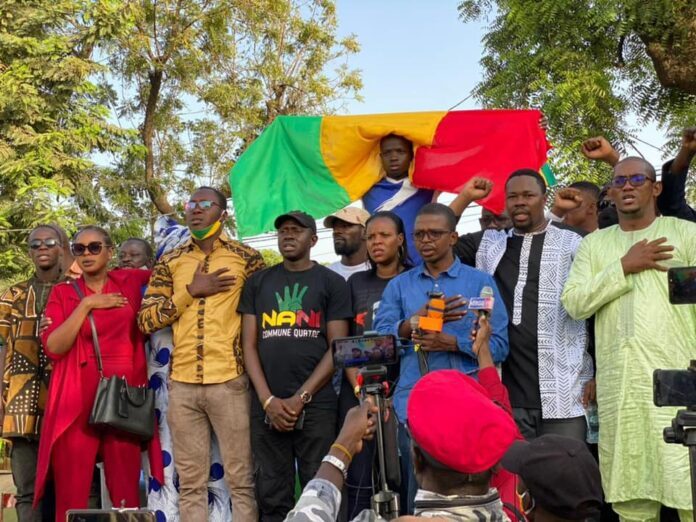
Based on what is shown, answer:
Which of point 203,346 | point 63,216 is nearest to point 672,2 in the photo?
point 203,346

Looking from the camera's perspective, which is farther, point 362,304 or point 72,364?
point 72,364

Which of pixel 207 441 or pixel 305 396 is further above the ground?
pixel 305 396

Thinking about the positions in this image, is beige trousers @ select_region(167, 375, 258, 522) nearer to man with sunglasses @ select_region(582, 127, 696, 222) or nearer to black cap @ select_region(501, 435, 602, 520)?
man with sunglasses @ select_region(582, 127, 696, 222)

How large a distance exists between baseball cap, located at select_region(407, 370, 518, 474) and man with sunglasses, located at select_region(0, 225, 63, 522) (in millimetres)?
4063

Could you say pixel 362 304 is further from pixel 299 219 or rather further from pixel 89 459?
pixel 89 459

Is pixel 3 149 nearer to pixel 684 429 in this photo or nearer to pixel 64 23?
pixel 64 23

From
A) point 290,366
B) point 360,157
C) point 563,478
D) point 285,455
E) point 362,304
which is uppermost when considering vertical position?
point 360,157

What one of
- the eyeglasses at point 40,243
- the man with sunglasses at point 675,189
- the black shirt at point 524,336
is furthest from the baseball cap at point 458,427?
the eyeglasses at point 40,243

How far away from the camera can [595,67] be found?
9.08 metres

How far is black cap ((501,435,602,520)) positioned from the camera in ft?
8.14

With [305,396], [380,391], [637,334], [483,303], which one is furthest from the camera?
[305,396]

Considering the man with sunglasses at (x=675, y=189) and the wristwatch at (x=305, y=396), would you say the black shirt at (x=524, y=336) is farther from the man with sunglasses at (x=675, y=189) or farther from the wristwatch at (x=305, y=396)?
the wristwatch at (x=305, y=396)

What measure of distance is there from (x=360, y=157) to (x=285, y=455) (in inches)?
93.9

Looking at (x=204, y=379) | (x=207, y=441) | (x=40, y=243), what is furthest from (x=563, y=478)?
(x=40, y=243)
